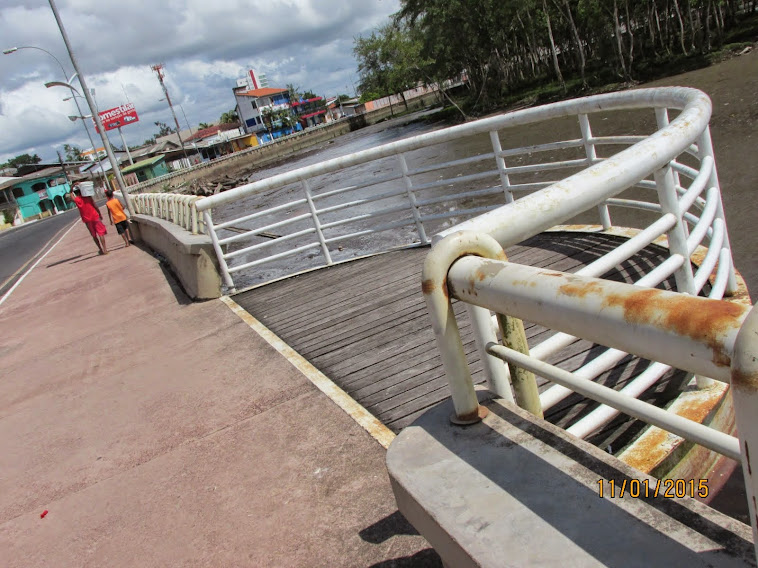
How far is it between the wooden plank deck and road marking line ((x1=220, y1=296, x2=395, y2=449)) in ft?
0.17

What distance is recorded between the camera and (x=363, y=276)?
6.30m

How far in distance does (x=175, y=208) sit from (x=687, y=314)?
35.2 ft

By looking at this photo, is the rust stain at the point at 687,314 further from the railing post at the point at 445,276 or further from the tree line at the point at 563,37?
the tree line at the point at 563,37

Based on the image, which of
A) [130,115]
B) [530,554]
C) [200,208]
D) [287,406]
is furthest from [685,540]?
A: [130,115]

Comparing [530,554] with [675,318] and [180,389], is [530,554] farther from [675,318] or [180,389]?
[180,389]

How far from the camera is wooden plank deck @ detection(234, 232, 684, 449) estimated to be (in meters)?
3.32

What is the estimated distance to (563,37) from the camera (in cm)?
5178

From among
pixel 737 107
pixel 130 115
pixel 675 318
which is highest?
pixel 130 115

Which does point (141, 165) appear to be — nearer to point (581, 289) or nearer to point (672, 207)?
point (672, 207)

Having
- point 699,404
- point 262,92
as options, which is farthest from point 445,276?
point 262,92

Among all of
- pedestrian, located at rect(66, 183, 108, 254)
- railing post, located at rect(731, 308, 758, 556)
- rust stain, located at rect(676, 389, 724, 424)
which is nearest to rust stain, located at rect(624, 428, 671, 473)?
rust stain, located at rect(676, 389, 724, 424)

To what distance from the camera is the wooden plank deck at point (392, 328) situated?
332cm

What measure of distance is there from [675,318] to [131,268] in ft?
38.4
